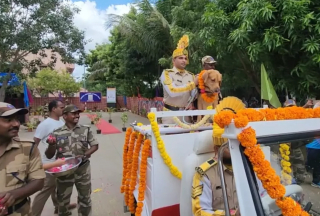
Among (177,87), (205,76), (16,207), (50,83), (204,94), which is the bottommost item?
(16,207)

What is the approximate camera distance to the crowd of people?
67.9 inches

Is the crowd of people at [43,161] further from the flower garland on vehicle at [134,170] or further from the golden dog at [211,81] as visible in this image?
the golden dog at [211,81]

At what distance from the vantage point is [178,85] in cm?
367

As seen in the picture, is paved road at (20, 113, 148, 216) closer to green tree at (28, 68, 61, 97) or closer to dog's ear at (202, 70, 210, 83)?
dog's ear at (202, 70, 210, 83)

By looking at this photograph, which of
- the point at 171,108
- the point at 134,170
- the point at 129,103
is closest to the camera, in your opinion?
the point at 134,170

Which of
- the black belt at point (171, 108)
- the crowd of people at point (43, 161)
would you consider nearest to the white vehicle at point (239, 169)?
the crowd of people at point (43, 161)

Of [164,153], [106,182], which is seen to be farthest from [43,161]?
[106,182]

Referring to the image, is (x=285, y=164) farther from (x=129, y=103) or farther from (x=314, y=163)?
(x=129, y=103)

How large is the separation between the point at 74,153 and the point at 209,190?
75.5 inches

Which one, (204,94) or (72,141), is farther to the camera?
(204,94)

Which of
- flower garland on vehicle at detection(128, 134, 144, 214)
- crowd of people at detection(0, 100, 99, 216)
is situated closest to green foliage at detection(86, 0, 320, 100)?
flower garland on vehicle at detection(128, 134, 144, 214)

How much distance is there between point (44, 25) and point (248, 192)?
33.5ft

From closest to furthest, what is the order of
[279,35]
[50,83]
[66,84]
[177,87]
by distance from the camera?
[177,87], [279,35], [50,83], [66,84]

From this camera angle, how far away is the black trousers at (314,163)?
1.60m
